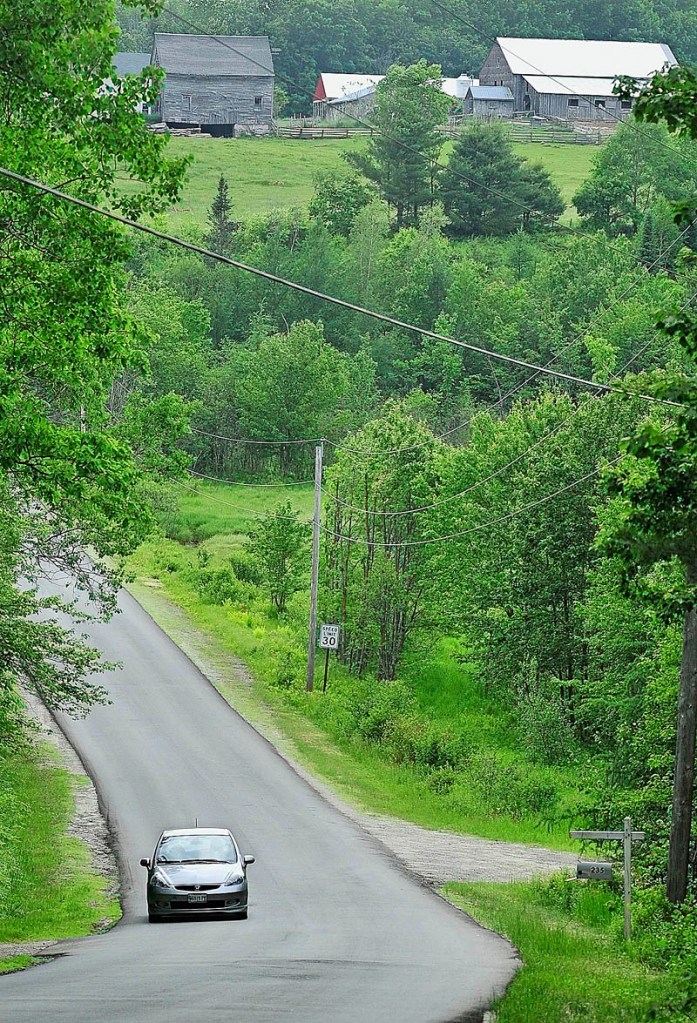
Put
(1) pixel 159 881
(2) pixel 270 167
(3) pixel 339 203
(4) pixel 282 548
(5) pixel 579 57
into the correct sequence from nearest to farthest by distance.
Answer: (1) pixel 159 881 → (4) pixel 282 548 → (3) pixel 339 203 → (2) pixel 270 167 → (5) pixel 579 57

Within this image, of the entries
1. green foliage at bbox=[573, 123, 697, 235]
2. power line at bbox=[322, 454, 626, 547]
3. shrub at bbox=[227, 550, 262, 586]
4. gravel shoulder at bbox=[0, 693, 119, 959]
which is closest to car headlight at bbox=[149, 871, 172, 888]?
gravel shoulder at bbox=[0, 693, 119, 959]

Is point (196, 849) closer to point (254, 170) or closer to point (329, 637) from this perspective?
point (329, 637)

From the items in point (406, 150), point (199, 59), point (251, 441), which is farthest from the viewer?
point (199, 59)

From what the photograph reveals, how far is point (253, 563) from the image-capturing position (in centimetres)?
5428

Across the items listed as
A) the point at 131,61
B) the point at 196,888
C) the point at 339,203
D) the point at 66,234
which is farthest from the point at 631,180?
the point at 66,234

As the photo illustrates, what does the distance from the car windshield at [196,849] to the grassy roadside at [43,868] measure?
4.42 feet

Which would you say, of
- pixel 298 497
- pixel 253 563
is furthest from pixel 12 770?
pixel 298 497

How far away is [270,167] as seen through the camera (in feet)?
425

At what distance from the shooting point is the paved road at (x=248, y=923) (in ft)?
43.5

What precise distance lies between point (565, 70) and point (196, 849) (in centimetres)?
13723

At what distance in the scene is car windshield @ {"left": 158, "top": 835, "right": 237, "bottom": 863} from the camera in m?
20.8

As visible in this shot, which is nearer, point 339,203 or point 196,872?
point 196,872

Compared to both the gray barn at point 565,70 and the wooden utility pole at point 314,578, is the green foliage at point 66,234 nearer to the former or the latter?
the wooden utility pole at point 314,578

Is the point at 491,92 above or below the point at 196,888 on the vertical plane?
above
